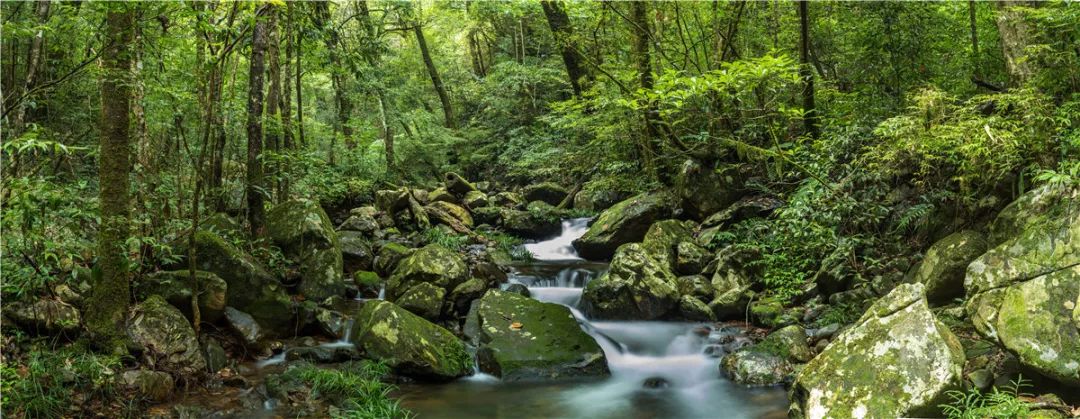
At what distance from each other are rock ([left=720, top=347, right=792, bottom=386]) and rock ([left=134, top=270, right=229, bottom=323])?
585 cm

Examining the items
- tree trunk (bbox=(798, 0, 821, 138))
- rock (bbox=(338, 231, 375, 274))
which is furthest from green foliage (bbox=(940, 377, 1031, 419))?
rock (bbox=(338, 231, 375, 274))

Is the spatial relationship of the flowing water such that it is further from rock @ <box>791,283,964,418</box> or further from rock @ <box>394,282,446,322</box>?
rock @ <box>394,282,446,322</box>

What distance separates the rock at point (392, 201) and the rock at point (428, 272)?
4.57 meters

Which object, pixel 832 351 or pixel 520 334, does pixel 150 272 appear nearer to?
pixel 520 334

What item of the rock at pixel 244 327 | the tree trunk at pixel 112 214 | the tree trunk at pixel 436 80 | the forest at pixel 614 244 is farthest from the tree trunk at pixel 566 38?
the tree trunk at pixel 112 214

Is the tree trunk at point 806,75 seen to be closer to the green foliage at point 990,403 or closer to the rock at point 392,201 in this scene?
the green foliage at point 990,403

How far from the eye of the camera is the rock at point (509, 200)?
15.7m

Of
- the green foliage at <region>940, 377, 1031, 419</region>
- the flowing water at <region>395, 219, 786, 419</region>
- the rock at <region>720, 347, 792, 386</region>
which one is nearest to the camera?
the green foliage at <region>940, 377, 1031, 419</region>

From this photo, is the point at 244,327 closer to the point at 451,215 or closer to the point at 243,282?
the point at 243,282

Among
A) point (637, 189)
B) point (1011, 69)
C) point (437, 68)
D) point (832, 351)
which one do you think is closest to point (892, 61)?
point (1011, 69)

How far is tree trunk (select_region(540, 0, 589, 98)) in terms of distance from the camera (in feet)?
42.3

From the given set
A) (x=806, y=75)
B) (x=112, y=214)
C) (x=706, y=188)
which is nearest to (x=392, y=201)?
(x=706, y=188)

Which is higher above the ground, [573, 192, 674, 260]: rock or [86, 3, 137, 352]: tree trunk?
[86, 3, 137, 352]: tree trunk

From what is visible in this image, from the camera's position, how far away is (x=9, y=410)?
439 cm
